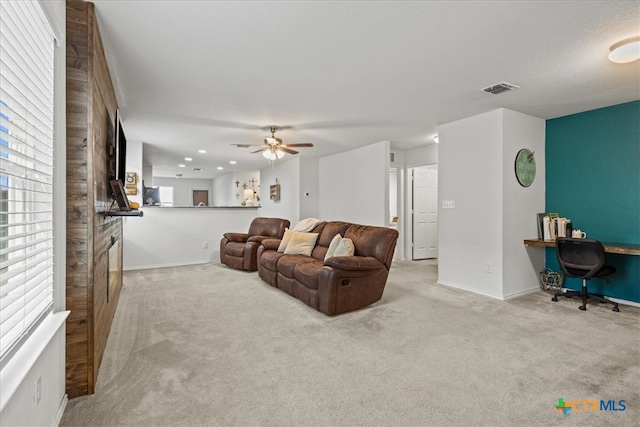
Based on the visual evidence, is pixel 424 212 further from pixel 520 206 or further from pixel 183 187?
pixel 183 187

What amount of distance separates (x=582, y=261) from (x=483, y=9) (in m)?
2.92

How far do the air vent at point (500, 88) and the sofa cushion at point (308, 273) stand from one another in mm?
2561

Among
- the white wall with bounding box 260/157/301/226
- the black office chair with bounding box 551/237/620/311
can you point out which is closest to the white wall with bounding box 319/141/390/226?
the white wall with bounding box 260/157/301/226

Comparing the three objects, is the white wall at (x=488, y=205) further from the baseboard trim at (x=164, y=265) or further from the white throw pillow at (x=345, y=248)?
the baseboard trim at (x=164, y=265)

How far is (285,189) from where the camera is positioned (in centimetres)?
765

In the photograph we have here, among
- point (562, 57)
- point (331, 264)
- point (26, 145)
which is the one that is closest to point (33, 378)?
point (26, 145)

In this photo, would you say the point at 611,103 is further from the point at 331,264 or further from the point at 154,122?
the point at 154,122

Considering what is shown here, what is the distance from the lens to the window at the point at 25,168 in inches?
45.9

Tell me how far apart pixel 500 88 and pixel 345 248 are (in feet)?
A: 7.62

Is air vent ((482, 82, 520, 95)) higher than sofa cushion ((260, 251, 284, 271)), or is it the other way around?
air vent ((482, 82, 520, 95))

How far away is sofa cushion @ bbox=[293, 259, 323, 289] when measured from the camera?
3258 millimetres

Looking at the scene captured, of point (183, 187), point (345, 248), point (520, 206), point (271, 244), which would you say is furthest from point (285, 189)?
point (183, 187)

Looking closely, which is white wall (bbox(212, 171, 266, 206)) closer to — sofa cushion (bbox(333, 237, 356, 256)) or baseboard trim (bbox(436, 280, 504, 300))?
sofa cushion (bbox(333, 237, 356, 256))

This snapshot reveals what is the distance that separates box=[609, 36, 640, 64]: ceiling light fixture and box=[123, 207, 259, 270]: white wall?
6.15m
